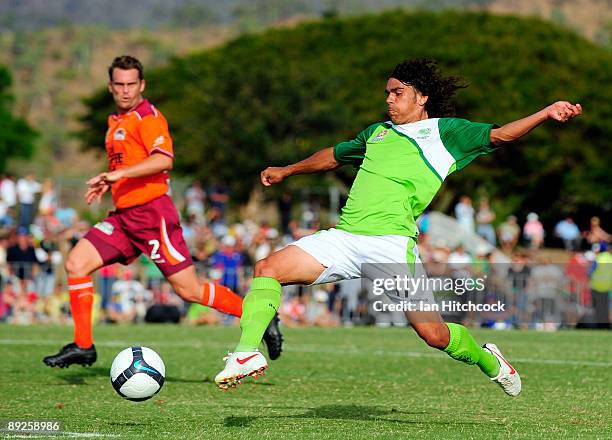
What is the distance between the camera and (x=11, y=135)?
8050 cm

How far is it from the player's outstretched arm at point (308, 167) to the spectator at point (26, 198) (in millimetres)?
20414

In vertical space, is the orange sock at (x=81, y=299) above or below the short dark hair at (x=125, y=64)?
below

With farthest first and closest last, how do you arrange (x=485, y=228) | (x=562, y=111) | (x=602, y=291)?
(x=485, y=228)
(x=602, y=291)
(x=562, y=111)

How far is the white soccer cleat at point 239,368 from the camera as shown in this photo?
674 centimetres

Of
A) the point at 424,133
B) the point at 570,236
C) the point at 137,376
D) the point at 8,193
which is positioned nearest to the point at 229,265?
the point at 8,193

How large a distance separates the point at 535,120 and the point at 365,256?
139 centimetres

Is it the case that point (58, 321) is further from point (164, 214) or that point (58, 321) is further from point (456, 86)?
point (456, 86)

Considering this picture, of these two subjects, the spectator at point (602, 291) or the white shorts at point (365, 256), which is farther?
the spectator at point (602, 291)

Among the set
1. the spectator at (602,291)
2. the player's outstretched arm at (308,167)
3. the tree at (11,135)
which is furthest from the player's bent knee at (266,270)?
the tree at (11,135)

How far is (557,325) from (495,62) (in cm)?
4686

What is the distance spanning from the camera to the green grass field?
24.5 feet

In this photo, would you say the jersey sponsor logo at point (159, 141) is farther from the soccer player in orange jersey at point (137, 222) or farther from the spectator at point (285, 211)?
the spectator at point (285, 211)

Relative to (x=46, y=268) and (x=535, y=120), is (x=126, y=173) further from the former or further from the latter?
(x=46, y=268)

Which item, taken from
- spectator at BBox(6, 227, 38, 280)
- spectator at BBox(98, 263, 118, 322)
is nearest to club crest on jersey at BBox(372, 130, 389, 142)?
spectator at BBox(98, 263, 118, 322)
